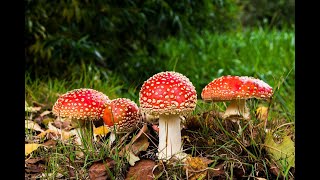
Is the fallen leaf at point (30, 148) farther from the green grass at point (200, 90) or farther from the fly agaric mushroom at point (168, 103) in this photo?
the fly agaric mushroom at point (168, 103)

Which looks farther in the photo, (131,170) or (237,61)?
(237,61)

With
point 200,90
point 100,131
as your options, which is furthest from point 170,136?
point 200,90

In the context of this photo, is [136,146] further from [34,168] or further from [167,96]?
[34,168]

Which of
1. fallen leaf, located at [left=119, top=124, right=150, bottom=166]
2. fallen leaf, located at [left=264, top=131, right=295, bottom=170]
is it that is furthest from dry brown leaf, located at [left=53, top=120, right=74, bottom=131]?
fallen leaf, located at [left=264, top=131, right=295, bottom=170]
